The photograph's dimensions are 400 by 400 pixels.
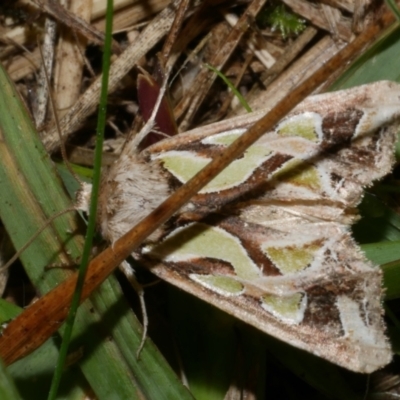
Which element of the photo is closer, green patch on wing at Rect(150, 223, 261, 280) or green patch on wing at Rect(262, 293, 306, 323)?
green patch on wing at Rect(262, 293, 306, 323)

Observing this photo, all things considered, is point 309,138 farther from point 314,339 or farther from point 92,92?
point 92,92

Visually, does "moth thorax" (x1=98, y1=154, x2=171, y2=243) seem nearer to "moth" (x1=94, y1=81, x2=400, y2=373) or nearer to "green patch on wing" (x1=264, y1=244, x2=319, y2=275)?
Result: "moth" (x1=94, y1=81, x2=400, y2=373)

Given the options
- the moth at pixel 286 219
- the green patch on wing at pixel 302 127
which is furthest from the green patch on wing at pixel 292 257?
the green patch on wing at pixel 302 127

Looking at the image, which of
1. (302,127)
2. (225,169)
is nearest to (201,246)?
(225,169)

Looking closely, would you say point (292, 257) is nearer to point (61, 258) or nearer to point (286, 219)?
point (286, 219)

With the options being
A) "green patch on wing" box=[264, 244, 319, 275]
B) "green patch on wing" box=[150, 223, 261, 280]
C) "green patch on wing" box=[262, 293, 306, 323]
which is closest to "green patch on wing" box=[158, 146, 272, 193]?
"green patch on wing" box=[150, 223, 261, 280]

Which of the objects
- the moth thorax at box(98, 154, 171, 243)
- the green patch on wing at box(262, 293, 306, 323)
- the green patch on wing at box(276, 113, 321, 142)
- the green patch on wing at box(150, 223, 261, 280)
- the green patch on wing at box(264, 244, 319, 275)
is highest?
the moth thorax at box(98, 154, 171, 243)

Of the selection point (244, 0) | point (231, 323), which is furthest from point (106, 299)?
point (244, 0)
